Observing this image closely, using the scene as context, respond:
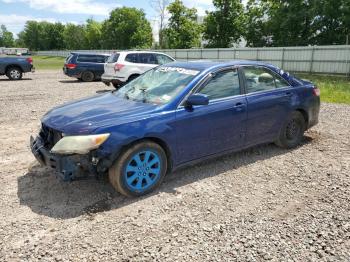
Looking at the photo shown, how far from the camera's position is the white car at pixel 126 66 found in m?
13.6

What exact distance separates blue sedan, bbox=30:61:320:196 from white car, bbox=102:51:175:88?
8402mm

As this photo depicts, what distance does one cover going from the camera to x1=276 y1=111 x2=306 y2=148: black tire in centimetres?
571

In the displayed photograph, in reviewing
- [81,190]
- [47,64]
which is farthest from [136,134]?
[47,64]

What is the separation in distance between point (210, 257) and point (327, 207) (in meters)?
1.68

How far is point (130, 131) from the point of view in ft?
12.8

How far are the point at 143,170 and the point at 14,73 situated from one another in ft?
56.8

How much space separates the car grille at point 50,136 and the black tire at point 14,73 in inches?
643

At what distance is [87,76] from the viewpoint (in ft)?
60.8

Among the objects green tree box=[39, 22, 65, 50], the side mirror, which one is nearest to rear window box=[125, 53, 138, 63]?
the side mirror

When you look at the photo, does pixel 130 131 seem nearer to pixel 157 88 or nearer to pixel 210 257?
pixel 157 88

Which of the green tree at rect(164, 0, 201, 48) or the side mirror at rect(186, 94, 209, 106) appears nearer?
the side mirror at rect(186, 94, 209, 106)

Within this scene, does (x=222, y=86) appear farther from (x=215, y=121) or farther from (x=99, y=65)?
(x=99, y=65)

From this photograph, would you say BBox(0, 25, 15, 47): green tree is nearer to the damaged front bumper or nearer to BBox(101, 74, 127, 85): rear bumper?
BBox(101, 74, 127, 85): rear bumper

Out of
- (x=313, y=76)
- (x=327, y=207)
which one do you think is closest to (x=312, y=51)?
(x=313, y=76)
